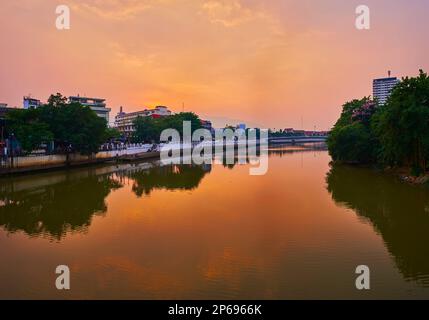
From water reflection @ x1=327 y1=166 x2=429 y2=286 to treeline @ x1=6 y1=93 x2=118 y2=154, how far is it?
857 inches

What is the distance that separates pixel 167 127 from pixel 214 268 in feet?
184

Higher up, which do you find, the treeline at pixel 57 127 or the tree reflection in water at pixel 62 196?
the treeline at pixel 57 127

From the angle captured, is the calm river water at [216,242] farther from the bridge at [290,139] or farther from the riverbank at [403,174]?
the bridge at [290,139]

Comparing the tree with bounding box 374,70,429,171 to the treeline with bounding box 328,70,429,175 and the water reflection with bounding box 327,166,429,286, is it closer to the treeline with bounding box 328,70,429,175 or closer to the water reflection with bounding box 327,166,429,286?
the treeline with bounding box 328,70,429,175

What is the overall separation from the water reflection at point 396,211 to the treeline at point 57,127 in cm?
2176

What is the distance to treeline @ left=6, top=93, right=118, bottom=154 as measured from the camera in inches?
1056

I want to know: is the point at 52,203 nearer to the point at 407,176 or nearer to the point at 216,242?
the point at 216,242

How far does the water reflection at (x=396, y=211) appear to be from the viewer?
9.54 meters

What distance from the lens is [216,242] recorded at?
1120cm

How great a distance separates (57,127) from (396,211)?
87.9 feet

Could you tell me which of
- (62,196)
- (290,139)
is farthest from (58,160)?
(290,139)

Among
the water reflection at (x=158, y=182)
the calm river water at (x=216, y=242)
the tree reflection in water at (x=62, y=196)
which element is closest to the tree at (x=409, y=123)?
the calm river water at (x=216, y=242)

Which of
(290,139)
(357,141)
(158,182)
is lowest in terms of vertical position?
(158,182)
